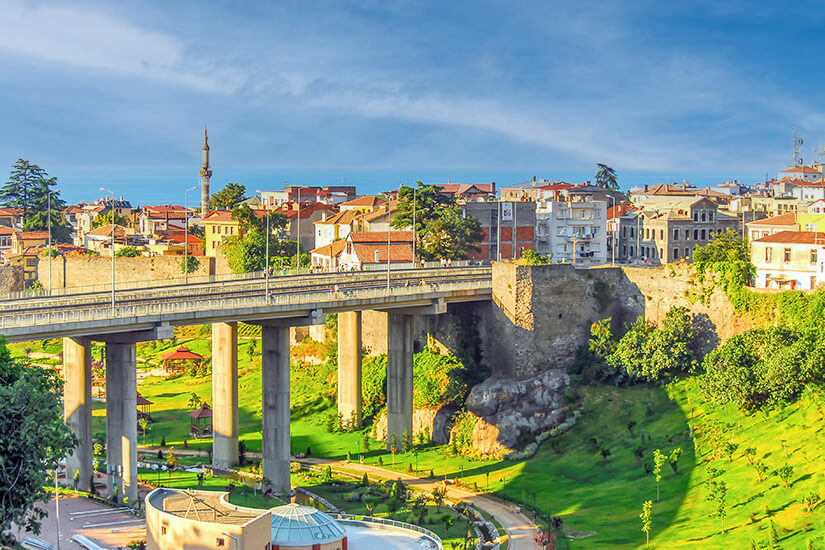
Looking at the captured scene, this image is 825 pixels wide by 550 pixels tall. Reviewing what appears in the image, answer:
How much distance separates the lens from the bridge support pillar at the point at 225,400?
286 feet

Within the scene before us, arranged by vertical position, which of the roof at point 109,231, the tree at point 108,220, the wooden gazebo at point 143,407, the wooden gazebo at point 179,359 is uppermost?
the tree at point 108,220

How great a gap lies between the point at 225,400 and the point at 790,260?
4462 centimetres

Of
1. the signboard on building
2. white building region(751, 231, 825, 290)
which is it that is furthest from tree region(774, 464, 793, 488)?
the signboard on building

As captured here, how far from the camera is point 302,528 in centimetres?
6069

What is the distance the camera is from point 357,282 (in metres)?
96.3

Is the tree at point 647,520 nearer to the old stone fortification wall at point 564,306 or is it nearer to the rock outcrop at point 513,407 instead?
the rock outcrop at point 513,407

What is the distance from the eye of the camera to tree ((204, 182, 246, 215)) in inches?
6452

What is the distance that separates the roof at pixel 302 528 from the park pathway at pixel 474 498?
11.8 m

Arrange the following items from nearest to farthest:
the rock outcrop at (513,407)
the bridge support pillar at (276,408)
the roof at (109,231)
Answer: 1. the bridge support pillar at (276,408)
2. the rock outcrop at (513,407)
3. the roof at (109,231)

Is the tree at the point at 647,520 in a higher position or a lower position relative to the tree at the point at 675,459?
lower

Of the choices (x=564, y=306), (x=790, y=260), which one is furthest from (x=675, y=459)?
(x=790, y=260)

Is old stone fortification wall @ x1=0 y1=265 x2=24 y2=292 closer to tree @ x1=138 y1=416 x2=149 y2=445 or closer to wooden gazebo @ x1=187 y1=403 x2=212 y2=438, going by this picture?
tree @ x1=138 y1=416 x2=149 y2=445

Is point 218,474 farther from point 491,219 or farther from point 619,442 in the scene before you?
point 491,219

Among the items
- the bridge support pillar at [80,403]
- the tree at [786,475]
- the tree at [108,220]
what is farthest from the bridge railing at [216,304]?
the tree at [108,220]
